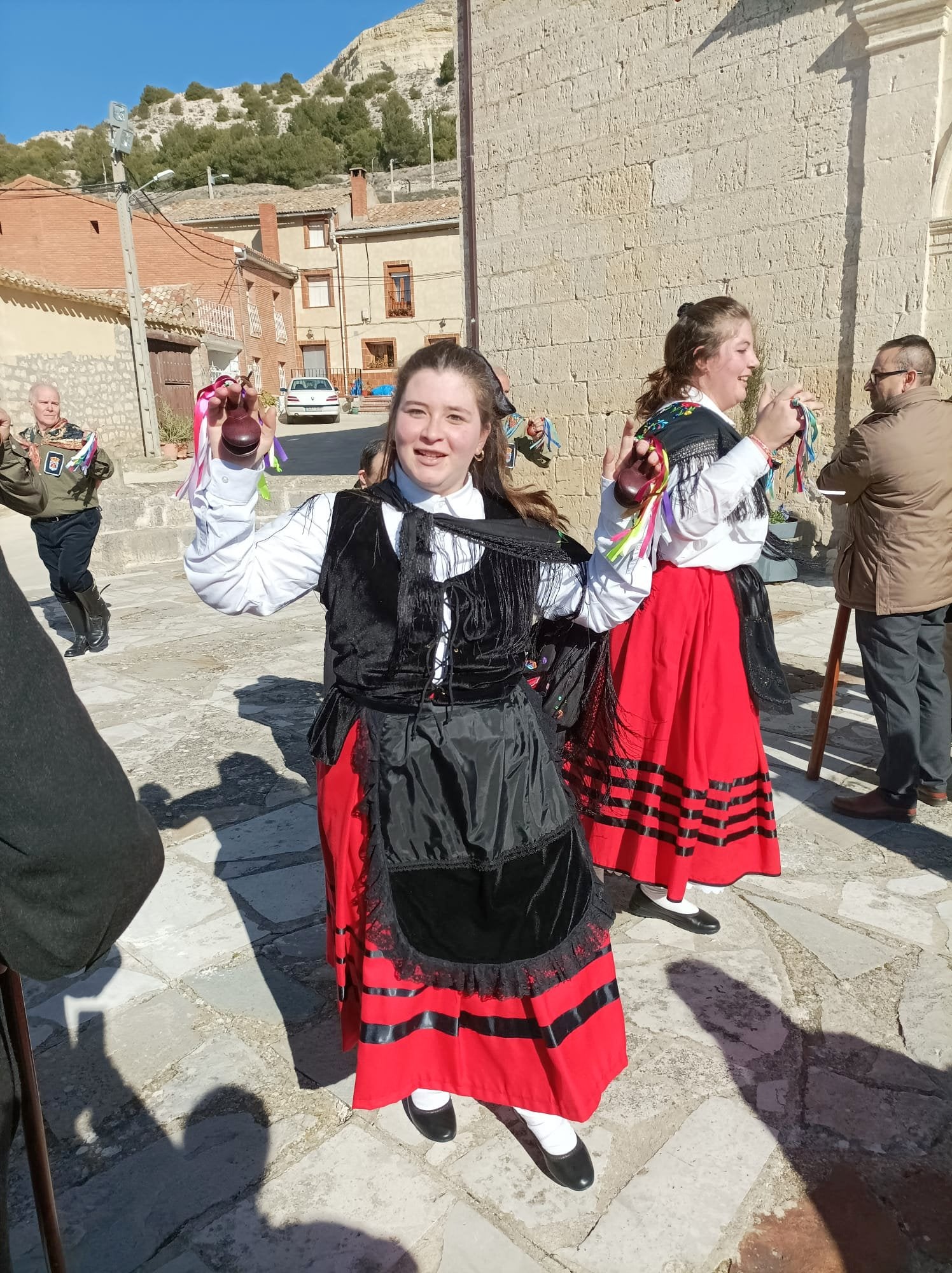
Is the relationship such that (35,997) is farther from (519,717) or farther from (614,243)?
(614,243)

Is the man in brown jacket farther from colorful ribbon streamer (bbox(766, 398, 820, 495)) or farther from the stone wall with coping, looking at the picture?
the stone wall with coping

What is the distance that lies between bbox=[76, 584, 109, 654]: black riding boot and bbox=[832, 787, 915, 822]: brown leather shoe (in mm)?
5218

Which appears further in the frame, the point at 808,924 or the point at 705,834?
the point at 808,924

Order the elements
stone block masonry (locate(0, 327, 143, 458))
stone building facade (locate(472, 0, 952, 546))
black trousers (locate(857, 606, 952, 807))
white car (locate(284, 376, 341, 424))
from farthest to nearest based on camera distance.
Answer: white car (locate(284, 376, 341, 424)) < stone block masonry (locate(0, 327, 143, 458)) < stone building facade (locate(472, 0, 952, 546)) < black trousers (locate(857, 606, 952, 807))

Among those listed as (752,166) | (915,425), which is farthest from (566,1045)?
(752,166)

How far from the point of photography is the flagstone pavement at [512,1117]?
174 cm

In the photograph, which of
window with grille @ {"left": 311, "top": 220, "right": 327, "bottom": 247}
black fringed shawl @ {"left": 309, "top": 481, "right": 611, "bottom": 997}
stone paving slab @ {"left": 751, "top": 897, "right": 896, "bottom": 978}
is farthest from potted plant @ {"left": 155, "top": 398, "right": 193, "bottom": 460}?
black fringed shawl @ {"left": 309, "top": 481, "right": 611, "bottom": 997}

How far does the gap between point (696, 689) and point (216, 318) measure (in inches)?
1208

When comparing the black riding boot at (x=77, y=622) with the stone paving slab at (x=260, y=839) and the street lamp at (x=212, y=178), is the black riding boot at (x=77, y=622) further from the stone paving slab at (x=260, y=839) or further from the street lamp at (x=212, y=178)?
the street lamp at (x=212, y=178)

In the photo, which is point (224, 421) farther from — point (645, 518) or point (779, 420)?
point (779, 420)

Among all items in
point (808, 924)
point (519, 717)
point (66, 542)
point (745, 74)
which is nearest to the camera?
point (519, 717)

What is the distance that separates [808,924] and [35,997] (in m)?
2.32

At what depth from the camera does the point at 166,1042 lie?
2344 millimetres

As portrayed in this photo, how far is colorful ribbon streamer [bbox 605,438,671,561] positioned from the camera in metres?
1.88
